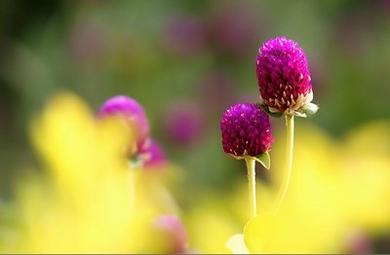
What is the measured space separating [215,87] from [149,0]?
509mm

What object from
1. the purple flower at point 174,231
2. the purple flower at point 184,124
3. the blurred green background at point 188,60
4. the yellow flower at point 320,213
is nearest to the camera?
the yellow flower at point 320,213

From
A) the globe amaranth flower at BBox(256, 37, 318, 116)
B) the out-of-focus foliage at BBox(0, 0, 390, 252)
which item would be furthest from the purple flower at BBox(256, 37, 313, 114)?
the out-of-focus foliage at BBox(0, 0, 390, 252)

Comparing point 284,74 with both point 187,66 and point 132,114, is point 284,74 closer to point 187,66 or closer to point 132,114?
point 132,114

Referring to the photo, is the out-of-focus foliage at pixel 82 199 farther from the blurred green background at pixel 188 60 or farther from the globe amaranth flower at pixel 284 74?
the blurred green background at pixel 188 60

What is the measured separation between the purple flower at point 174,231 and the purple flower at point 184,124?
4.21ft

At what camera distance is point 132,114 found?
0.71 m

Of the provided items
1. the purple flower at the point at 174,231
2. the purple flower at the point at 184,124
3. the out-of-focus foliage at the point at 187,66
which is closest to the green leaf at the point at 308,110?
the purple flower at the point at 174,231

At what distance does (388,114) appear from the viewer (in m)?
2.12

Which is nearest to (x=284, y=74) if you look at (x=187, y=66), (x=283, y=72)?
(x=283, y=72)

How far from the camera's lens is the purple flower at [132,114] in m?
0.71

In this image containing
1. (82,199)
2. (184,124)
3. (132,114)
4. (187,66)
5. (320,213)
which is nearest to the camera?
(320,213)

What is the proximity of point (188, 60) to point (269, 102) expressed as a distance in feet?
5.62

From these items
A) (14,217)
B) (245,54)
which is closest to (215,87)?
(245,54)

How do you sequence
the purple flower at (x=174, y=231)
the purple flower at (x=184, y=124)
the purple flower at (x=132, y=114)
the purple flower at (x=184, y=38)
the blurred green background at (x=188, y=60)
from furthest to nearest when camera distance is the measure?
the purple flower at (x=184, y=38), the blurred green background at (x=188, y=60), the purple flower at (x=184, y=124), the purple flower at (x=132, y=114), the purple flower at (x=174, y=231)
